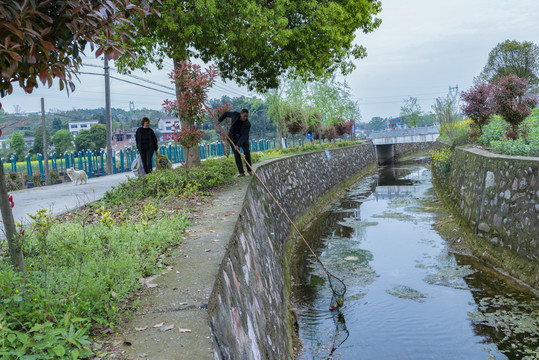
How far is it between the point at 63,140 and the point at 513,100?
154 feet

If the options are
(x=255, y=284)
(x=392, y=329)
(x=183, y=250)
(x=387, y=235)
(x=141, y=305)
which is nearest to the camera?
(x=141, y=305)

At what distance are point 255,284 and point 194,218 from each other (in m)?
1.89

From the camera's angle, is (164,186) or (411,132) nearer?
(164,186)

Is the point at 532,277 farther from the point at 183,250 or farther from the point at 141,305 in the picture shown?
the point at 141,305

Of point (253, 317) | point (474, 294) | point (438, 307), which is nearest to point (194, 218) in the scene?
point (253, 317)

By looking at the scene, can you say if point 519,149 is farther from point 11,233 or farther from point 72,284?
point 11,233

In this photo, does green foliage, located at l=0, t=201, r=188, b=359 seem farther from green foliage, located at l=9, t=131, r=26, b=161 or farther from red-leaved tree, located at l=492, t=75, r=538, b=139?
green foliage, located at l=9, t=131, r=26, b=161

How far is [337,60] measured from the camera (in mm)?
17375

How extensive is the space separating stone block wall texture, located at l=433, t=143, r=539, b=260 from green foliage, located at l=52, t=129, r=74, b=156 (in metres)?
45.5

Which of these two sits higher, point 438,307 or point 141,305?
point 141,305

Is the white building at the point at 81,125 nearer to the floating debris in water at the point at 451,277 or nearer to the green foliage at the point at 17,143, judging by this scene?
the green foliage at the point at 17,143

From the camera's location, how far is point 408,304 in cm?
760

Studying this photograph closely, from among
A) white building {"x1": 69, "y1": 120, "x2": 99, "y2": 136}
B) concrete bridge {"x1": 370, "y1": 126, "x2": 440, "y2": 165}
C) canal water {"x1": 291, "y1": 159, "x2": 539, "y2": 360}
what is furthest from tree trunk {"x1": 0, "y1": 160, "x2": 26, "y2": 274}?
white building {"x1": 69, "y1": 120, "x2": 99, "y2": 136}

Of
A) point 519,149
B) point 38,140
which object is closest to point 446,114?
point 519,149
